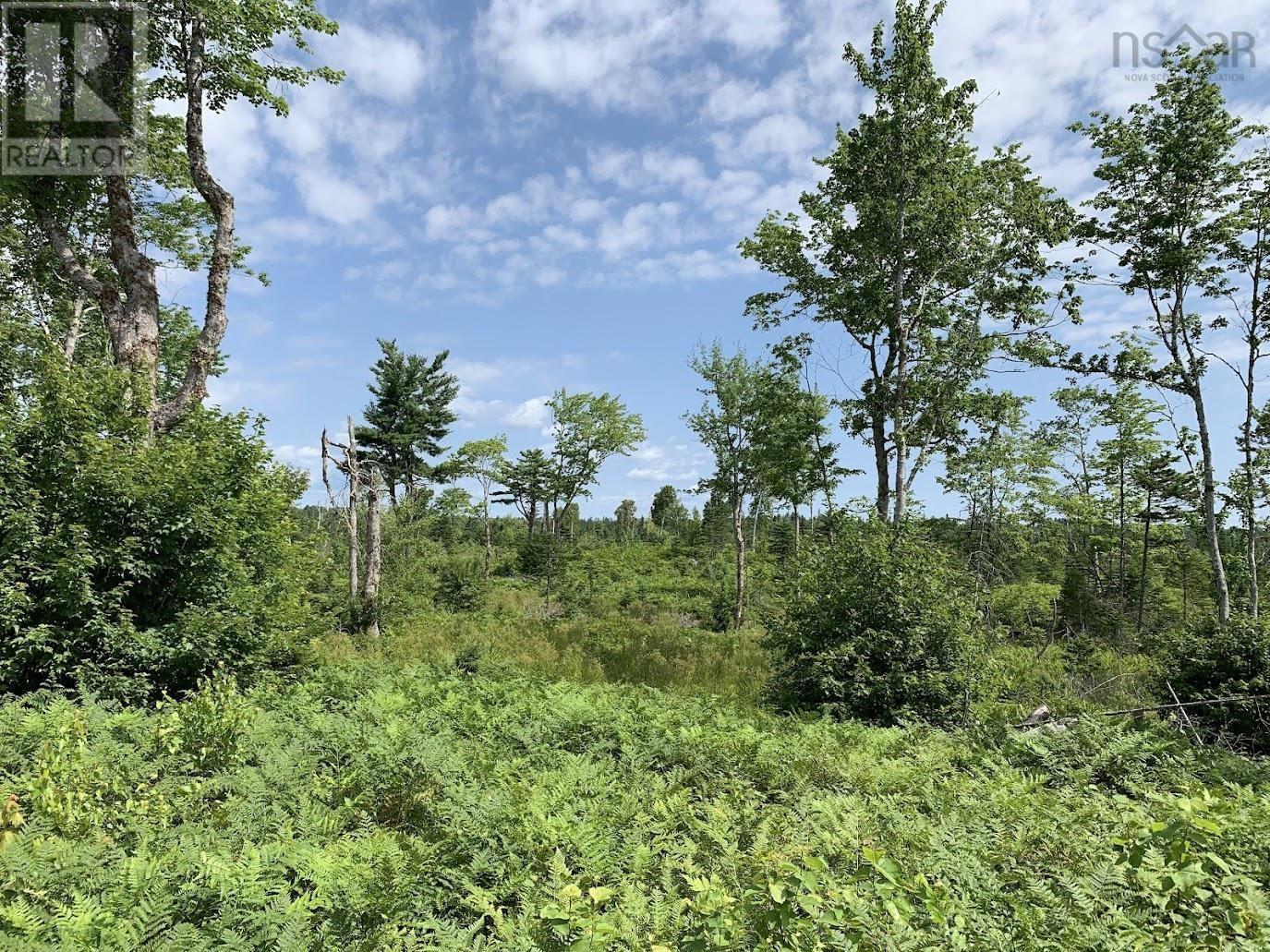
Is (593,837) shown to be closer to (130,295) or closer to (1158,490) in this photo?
(130,295)

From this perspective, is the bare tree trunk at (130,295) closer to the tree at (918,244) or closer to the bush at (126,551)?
the bush at (126,551)

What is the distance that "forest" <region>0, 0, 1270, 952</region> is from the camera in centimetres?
249

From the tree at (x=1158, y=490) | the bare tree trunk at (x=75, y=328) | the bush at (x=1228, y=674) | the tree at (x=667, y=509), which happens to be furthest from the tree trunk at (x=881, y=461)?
the tree at (x=667, y=509)

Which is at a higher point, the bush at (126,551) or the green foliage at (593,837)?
the bush at (126,551)

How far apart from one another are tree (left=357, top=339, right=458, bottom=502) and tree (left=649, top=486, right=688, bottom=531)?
2141 centimetres

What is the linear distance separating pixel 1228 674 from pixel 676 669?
9.00 m

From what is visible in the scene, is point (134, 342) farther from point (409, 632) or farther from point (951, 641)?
point (951, 641)

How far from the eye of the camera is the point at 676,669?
1335 cm

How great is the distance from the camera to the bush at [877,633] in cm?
786

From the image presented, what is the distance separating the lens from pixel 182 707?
4.59 m

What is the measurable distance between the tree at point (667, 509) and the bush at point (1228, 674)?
134ft

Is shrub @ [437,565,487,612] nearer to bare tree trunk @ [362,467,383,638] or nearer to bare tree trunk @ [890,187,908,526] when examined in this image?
bare tree trunk @ [362,467,383,638]

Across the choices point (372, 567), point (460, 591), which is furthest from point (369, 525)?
point (460, 591)

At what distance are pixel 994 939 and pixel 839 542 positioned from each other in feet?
24.9
